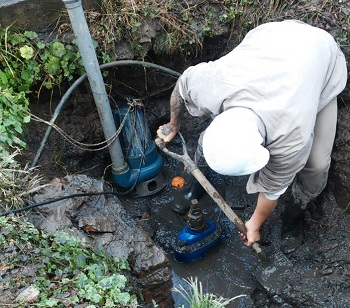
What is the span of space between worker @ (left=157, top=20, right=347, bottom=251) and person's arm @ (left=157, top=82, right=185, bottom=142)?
0.13 m

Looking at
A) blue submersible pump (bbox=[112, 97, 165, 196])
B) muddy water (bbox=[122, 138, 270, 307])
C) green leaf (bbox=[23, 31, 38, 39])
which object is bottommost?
muddy water (bbox=[122, 138, 270, 307])

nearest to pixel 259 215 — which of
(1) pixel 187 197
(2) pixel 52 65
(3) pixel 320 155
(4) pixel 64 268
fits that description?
(3) pixel 320 155

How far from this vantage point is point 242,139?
5.95 ft

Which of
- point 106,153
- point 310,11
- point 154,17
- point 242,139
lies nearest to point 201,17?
point 154,17

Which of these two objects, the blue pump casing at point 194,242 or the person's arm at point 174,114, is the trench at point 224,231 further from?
the person's arm at point 174,114

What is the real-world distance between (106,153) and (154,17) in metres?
1.23

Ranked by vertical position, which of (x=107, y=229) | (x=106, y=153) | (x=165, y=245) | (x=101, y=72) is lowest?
(x=165, y=245)

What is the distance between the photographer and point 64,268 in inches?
78.2

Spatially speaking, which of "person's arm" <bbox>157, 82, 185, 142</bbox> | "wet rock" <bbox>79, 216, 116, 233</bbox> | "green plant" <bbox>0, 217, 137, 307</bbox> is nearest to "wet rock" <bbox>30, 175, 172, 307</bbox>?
"wet rock" <bbox>79, 216, 116, 233</bbox>

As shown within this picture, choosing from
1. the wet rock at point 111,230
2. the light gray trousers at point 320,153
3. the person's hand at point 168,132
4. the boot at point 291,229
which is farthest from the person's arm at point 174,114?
the boot at point 291,229

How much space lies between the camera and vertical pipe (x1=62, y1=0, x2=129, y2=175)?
8.46ft

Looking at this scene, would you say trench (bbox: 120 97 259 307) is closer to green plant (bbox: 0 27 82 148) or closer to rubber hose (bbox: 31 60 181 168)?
rubber hose (bbox: 31 60 181 168)

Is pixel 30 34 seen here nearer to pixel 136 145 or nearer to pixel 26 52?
pixel 26 52

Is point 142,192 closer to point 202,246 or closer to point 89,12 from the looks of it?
point 202,246
